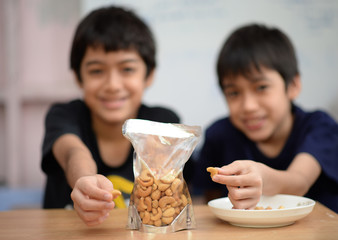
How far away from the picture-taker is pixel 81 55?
1.29 metres

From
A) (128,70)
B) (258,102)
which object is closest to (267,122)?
(258,102)

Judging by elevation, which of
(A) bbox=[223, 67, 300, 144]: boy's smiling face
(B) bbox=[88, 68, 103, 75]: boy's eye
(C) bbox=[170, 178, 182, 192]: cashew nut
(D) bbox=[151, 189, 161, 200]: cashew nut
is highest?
(B) bbox=[88, 68, 103, 75]: boy's eye

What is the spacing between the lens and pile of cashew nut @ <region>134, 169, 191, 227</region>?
1.90ft

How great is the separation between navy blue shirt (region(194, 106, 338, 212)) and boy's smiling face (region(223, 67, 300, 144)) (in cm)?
6

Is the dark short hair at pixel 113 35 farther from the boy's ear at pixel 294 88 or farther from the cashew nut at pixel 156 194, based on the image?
the cashew nut at pixel 156 194

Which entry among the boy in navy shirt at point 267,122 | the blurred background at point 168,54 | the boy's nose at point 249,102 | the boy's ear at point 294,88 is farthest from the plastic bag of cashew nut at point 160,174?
the blurred background at point 168,54

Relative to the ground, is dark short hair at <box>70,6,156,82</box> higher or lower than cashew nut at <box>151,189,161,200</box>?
higher

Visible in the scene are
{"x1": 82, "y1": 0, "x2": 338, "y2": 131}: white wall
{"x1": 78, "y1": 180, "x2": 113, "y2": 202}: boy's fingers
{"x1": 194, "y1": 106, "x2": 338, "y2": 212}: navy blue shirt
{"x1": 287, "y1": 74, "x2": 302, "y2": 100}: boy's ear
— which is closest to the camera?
{"x1": 78, "y1": 180, "x2": 113, "y2": 202}: boy's fingers

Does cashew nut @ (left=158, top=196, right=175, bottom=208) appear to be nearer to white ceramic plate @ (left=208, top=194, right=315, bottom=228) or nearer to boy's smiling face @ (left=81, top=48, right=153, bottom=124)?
white ceramic plate @ (left=208, top=194, right=315, bottom=228)

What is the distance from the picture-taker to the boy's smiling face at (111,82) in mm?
1245

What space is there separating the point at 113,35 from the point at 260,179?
790mm

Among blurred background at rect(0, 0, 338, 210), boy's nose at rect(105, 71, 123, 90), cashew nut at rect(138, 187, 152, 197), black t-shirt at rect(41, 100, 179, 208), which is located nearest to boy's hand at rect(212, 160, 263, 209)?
cashew nut at rect(138, 187, 152, 197)

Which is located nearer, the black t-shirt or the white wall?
the black t-shirt

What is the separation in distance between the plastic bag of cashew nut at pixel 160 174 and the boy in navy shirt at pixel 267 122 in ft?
1.70
